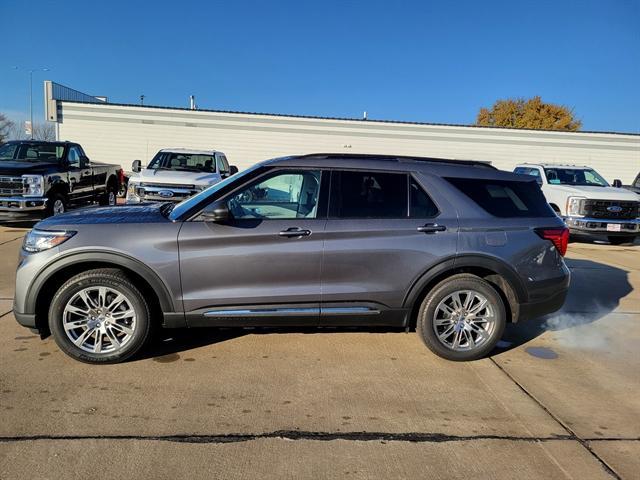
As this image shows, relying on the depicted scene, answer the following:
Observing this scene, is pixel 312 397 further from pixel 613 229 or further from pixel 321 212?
pixel 613 229

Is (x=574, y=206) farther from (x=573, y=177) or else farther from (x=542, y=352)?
(x=542, y=352)

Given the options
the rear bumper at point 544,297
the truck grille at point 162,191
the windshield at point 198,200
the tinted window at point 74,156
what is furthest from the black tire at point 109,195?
the rear bumper at point 544,297

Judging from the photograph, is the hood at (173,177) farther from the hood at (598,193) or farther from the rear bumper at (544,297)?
the hood at (598,193)

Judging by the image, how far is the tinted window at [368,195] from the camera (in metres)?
4.24

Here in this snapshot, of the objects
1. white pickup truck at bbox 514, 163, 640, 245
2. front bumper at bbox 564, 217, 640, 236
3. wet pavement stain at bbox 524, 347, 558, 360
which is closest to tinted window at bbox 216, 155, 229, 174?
white pickup truck at bbox 514, 163, 640, 245

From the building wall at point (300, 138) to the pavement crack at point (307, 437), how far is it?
20277 millimetres

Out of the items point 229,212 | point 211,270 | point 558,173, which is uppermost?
point 558,173

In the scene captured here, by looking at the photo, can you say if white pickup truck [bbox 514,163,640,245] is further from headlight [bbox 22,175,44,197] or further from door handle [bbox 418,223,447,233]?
headlight [bbox 22,175,44,197]

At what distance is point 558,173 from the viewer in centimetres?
1324

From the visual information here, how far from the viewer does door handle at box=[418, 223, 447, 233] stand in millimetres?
4230

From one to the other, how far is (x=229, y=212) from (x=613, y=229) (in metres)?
10.9

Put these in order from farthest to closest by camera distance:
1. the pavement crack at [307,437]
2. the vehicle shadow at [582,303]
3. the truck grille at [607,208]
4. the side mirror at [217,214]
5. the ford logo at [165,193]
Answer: the truck grille at [607,208] → the ford logo at [165,193] → the vehicle shadow at [582,303] → the side mirror at [217,214] → the pavement crack at [307,437]

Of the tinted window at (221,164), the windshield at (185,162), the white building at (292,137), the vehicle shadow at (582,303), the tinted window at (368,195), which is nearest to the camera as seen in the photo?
the tinted window at (368,195)

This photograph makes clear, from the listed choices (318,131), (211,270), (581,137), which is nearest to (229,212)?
(211,270)
